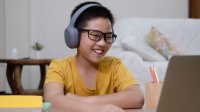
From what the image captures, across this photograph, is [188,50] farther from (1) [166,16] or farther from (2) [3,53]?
A: (2) [3,53]

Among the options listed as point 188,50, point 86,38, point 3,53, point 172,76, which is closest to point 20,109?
point 172,76

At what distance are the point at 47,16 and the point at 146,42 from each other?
1.09 meters

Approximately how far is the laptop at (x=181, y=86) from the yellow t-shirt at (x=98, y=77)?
531mm

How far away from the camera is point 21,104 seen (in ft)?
1.34

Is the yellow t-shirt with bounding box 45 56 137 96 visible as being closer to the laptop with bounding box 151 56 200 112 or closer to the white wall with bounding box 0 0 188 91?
the laptop with bounding box 151 56 200 112

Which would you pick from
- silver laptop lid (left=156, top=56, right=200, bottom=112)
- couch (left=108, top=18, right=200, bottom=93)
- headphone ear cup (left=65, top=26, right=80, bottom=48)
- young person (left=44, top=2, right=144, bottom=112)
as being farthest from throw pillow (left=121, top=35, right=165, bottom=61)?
silver laptop lid (left=156, top=56, right=200, bottom=112)

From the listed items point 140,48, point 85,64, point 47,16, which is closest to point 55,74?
point 85,64

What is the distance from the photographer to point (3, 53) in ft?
11.5

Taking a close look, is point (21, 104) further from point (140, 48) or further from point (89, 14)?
point (140, 48)

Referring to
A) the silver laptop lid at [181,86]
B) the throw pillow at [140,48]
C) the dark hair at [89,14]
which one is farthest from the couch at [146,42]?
the silver laptop lid at [181,86]

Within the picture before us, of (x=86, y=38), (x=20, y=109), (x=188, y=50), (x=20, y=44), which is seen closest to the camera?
(x=20, y=109)

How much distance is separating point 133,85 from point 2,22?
2.84m

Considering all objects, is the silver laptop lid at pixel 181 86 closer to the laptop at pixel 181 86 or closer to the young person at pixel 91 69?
the laptop at pixel 181 86

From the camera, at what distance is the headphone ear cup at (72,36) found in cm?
94
